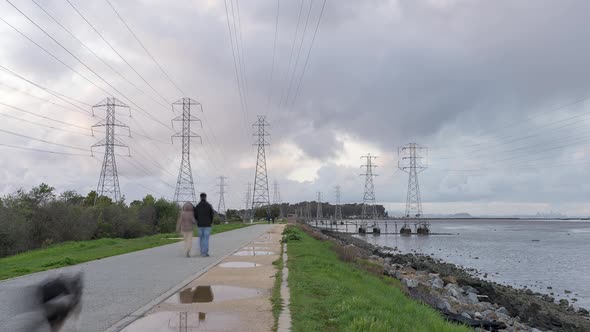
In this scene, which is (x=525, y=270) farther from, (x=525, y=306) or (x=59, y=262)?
(x=59, y=262)

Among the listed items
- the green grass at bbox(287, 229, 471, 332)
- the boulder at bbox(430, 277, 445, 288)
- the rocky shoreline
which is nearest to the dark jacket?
the green grass at bbox(287, 229, 471, 332)

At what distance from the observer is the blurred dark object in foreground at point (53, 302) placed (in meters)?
5.80

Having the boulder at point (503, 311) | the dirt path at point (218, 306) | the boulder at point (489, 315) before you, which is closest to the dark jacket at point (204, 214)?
→ the dirt path at point (218, 306)

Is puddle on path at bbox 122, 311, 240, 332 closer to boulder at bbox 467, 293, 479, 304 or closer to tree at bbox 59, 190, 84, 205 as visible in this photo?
boulder at bbox 467, 293, 479, 304

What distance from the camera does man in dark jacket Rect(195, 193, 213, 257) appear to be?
56.6ft

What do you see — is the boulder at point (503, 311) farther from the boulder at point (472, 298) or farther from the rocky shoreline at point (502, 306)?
the boulder at point (472, 298)

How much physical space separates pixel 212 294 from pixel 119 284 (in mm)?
2699

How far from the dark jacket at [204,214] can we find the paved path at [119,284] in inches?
48.2

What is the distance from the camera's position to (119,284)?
1086 cm

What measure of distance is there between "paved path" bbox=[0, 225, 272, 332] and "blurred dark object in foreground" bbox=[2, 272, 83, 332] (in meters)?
0.60

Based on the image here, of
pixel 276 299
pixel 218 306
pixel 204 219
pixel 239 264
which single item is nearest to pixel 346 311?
pixel 276 299

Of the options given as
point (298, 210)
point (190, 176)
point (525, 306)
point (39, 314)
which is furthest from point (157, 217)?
point (298, 210)

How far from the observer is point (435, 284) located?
70.0ft

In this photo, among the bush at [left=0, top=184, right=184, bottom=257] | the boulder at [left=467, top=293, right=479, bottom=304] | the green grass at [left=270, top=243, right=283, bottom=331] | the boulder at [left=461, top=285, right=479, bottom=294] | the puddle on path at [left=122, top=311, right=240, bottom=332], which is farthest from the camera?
the bush at [left=0, top=184, right=184, bottom=257]
